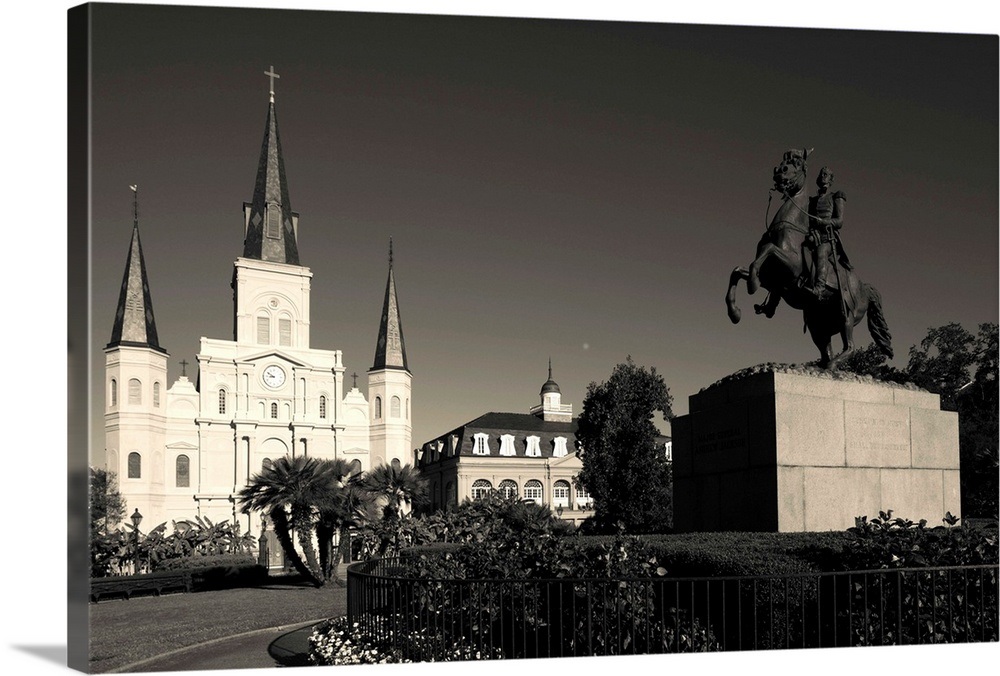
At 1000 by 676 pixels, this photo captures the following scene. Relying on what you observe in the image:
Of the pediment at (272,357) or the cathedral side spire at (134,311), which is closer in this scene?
the cathedral side spire at (134,311)

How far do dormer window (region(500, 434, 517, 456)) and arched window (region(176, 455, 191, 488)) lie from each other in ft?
79.8

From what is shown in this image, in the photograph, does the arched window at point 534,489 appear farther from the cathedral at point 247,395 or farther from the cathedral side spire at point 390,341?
the cathedral side spire at point 390,341

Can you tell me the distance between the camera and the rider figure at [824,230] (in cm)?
1450

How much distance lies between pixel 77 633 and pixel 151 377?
181ft

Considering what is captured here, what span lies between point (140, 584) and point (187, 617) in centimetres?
789

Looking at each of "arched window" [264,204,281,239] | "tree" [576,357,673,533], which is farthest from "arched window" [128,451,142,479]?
"tree" [576,357,673,533]

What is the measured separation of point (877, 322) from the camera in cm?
1555

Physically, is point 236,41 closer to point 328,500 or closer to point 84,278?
point 84,278

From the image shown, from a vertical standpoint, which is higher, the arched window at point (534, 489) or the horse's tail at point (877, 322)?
the horse's tail at point (877, 322)

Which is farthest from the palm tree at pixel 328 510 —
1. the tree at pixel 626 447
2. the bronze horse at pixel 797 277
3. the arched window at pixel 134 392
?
the arched window at pixel 134 392

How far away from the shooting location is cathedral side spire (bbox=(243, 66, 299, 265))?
66938mm

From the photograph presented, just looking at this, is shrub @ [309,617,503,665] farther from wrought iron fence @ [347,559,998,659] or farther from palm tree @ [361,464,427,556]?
palm tree @ [361,464,427,556]

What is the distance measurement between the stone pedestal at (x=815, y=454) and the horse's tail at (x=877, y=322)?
2.84 feet

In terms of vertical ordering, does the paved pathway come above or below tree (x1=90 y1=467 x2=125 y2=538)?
above
